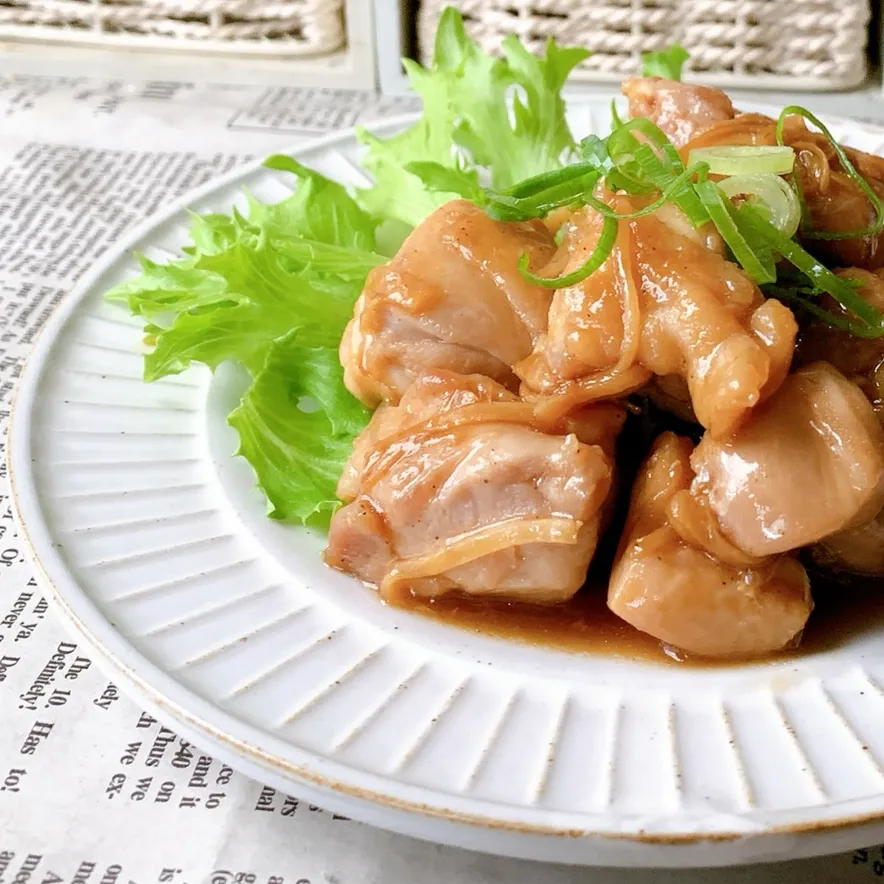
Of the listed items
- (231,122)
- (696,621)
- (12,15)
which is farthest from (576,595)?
(12,15)

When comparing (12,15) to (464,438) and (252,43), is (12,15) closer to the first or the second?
(252,43)

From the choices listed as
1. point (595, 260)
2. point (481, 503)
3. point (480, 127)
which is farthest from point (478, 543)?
point (480, 127)

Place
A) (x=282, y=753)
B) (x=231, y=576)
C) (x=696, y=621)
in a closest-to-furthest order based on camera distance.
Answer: (x=282, y=753), (x=696, y=621), (x=231, y=576)

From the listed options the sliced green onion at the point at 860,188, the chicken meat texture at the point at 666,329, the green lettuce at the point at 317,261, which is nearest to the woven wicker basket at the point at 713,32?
the green lettuce at the point at 317,261

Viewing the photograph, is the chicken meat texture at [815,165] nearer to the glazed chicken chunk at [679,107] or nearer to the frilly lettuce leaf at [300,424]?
the glazed chicken chunk at [679,107]

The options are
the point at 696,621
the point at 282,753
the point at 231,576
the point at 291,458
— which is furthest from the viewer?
the point at 291,458

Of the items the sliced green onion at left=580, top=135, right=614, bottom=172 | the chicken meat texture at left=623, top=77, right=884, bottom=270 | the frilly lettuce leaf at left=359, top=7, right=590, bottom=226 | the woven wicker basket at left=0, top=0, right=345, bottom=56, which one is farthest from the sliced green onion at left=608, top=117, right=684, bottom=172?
the woven wicker basket at left=0, top=0, right=345, bottom=56
